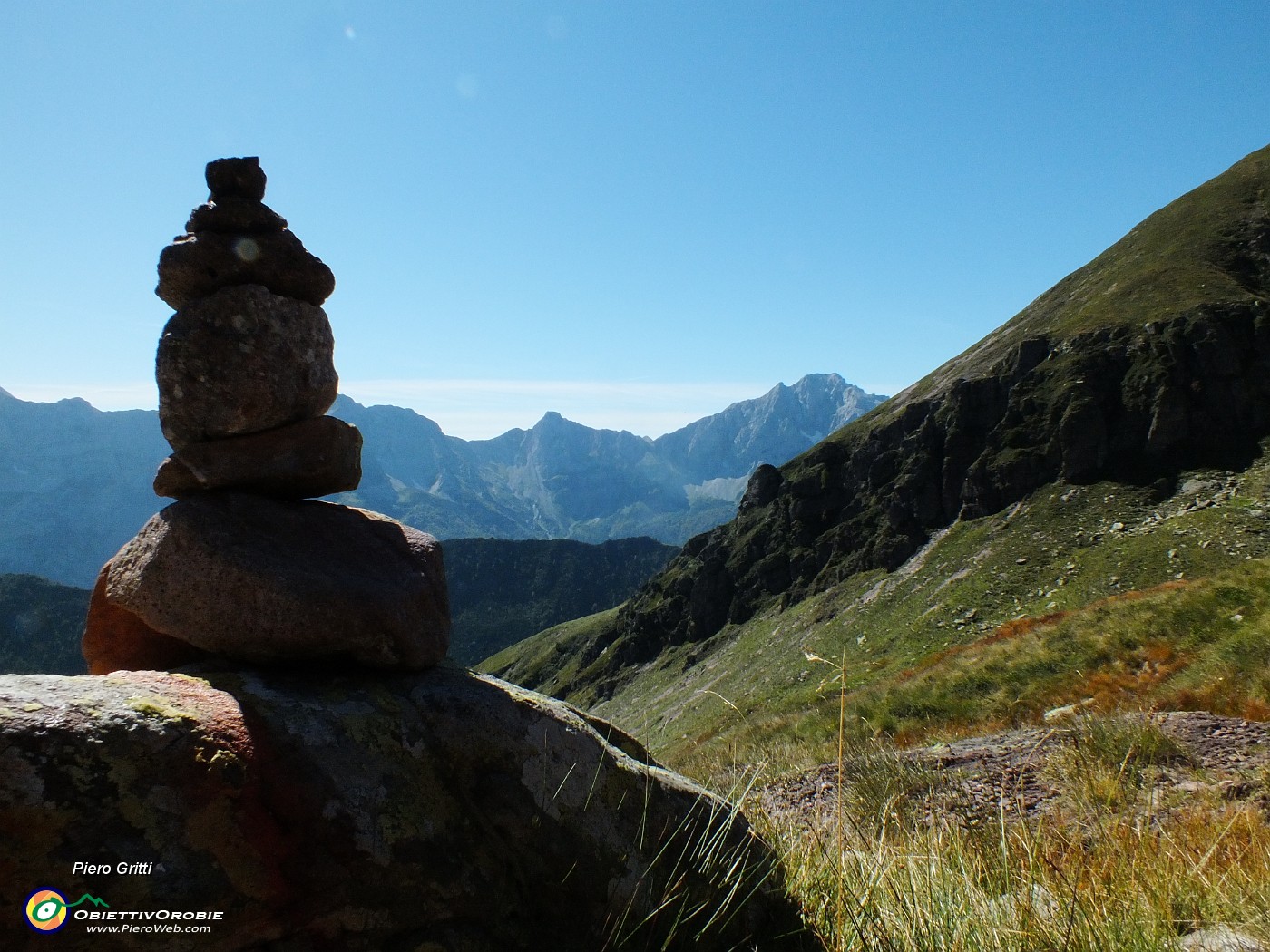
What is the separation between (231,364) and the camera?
7.43m

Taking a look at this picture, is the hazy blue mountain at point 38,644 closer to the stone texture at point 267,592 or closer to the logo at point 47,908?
the stone texture at point 267,592

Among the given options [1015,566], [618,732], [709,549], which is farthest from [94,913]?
[709,549]

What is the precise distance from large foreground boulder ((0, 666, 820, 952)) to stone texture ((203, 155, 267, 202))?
540 cm

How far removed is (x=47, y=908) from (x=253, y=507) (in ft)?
13.5

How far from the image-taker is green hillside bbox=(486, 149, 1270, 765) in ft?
80.0

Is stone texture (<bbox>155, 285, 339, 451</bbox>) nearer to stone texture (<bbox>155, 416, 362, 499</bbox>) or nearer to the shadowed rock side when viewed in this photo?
stone texture (<bbox>155, 416, 362, 499</bbox>)

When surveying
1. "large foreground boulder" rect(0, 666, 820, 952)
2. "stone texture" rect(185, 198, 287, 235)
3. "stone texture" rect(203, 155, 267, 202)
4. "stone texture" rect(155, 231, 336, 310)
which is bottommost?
"large foreground boulder" rect(0, 666, 820, 952)

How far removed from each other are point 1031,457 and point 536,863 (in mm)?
70550

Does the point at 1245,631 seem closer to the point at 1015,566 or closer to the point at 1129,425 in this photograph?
the point at 1015,566

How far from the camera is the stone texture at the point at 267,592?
6.31 m

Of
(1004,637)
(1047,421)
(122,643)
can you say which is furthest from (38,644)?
(122,643)

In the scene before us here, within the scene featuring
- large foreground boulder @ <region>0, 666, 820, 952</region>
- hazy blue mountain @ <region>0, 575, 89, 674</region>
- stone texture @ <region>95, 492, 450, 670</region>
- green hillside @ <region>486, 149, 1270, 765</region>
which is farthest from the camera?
hazy blue mountain @ <region>0, 575, 89, 674</region>

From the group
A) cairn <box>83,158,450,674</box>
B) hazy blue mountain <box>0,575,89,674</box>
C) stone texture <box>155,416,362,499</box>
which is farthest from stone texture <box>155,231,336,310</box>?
hazy blue mountain <box>0,575,89,674</box>

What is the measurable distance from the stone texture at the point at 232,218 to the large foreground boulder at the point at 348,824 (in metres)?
4.94
